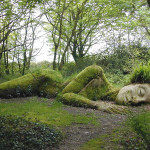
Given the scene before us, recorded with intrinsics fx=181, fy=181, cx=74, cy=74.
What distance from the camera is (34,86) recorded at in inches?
445

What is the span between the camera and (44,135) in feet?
14.9

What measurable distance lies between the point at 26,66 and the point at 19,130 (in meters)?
11.1

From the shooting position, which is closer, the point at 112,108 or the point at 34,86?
the point at 112,108

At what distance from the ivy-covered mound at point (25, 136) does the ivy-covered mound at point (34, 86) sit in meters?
5.76

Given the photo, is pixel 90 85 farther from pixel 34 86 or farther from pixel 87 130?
pixel 87 130

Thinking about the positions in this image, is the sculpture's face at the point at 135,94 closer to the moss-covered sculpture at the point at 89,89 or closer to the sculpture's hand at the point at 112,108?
the sculpture's hand at the point at 112,108

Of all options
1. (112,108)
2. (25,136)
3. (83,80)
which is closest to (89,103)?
(112,108)

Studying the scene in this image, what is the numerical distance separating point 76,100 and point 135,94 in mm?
2871

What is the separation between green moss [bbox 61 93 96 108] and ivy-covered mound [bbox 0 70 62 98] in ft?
5.35

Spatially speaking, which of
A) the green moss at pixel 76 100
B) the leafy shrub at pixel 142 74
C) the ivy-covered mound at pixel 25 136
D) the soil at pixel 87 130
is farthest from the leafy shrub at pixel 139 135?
the leafy shrub at pixel 142 74

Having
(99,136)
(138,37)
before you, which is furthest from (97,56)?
(99,136)


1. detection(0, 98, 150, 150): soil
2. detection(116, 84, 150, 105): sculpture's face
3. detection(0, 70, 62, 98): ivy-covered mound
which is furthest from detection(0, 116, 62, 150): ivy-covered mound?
detection(0, 70, 62, 98): ivy-covered mound

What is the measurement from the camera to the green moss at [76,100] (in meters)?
8.75

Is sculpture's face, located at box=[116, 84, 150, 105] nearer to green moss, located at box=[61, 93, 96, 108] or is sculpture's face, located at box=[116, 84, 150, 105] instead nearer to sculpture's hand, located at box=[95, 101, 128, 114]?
sculpture's hand, located at box=[95, 101, 128, 114]
